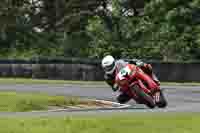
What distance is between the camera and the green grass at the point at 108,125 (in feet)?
37.2

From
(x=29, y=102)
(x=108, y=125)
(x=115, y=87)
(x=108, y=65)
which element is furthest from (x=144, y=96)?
Result: (x=29, y=102)

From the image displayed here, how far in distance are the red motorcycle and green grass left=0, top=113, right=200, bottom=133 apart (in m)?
2.52

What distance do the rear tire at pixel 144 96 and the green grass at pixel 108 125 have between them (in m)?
2.57

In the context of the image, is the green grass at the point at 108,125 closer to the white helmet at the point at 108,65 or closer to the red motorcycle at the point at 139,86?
the red motorcycle at the point at 139,86

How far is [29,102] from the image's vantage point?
19.9 metres

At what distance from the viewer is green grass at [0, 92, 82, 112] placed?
19.0 metres

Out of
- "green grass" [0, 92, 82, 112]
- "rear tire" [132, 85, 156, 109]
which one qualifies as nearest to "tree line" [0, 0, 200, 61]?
"green grass" [0, 92, 82, 112]

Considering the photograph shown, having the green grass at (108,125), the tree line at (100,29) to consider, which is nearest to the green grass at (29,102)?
the green grass at (108,125)

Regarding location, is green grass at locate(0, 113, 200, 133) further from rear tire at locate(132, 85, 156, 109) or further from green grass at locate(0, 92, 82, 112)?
green grass at locate(0, 92, 82, 112)

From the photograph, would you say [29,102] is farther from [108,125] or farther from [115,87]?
[115,87]

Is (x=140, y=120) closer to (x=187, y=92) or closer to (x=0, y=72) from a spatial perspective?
(x=187, y=92)

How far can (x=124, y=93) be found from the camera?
880cm

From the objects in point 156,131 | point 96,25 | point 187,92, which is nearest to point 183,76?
point 187,92

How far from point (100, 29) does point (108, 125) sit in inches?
1245
